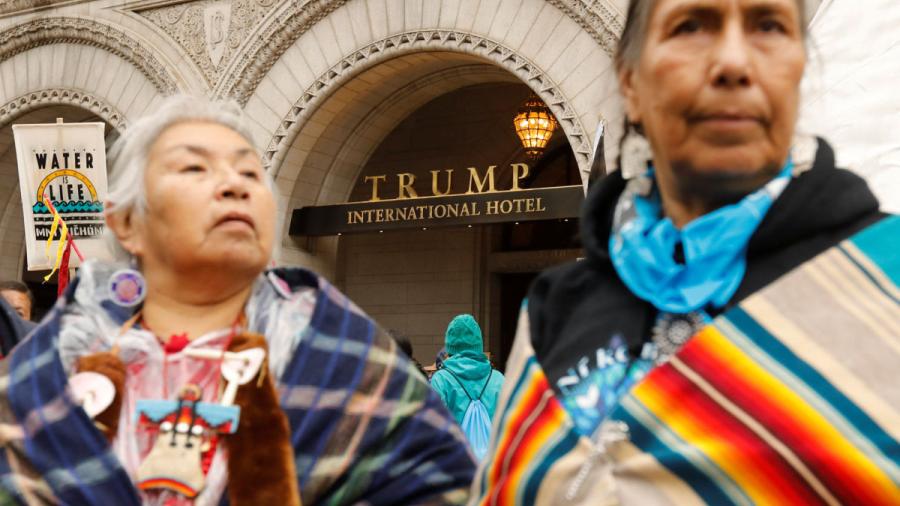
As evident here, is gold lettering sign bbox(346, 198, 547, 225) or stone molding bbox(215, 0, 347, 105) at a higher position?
stone molding bbox(215, 0, 347, 105)

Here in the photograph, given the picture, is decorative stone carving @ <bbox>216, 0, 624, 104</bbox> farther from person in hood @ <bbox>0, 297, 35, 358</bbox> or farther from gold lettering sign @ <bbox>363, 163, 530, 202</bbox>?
person in hood @ <bbox>0, 297, 35, 358</bbox>

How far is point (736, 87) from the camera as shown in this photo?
1678 millimetres

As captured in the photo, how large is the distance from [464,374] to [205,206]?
5.11m

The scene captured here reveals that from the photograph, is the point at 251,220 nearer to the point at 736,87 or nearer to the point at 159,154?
the point at 159,154

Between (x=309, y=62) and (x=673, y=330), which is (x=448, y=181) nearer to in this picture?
(x=309, y=62)

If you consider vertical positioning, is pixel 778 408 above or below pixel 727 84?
below

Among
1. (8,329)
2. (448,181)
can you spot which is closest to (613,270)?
(8,329)

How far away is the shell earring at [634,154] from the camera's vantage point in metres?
2.03

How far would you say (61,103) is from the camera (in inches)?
575

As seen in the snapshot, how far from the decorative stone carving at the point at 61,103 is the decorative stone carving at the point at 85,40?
656mm

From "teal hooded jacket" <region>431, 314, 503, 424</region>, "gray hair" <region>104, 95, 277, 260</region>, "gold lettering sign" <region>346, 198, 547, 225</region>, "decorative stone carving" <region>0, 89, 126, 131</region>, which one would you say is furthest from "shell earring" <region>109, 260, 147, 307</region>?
"decorative stone carving" <region>0, 89, 126, 131</region>

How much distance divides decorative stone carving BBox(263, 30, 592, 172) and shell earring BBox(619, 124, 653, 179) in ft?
28.7

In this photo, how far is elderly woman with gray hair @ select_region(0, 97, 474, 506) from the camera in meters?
2.35

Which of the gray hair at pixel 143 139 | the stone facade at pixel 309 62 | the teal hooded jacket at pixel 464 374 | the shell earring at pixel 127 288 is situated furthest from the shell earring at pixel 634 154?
the stone facade at pixel 309 62
